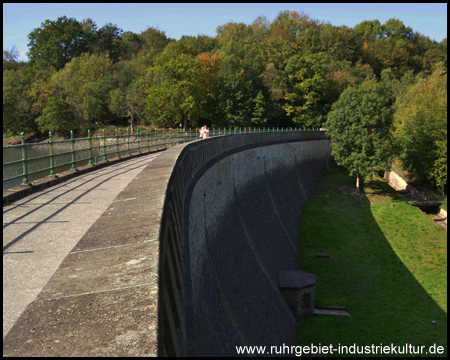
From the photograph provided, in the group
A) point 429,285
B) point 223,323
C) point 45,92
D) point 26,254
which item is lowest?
point 429,285

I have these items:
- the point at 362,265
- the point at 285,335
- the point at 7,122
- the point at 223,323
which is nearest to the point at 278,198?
the point at 362,265

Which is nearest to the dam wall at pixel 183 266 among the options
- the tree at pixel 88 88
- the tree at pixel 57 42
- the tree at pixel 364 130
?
the tree at pixel 364 130

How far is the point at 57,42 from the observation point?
95125 mm

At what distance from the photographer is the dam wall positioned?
234 cm

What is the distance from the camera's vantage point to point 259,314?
1556 cm

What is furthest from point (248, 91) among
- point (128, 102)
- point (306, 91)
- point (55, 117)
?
point (55, 117)

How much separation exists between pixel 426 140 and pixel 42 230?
4141 centimetres

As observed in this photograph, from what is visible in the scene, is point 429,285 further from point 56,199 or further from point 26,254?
point 26,254

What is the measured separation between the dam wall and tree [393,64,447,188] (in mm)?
15668

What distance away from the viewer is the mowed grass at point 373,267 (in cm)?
1962

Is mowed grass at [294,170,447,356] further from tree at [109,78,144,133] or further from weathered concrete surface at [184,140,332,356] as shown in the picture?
tree at [109,78,144,133]

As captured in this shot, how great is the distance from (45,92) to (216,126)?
29.0m

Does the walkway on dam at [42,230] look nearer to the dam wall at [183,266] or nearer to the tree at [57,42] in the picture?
the dam wall at [183,266]

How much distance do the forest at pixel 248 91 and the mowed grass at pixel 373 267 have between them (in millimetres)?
5160
